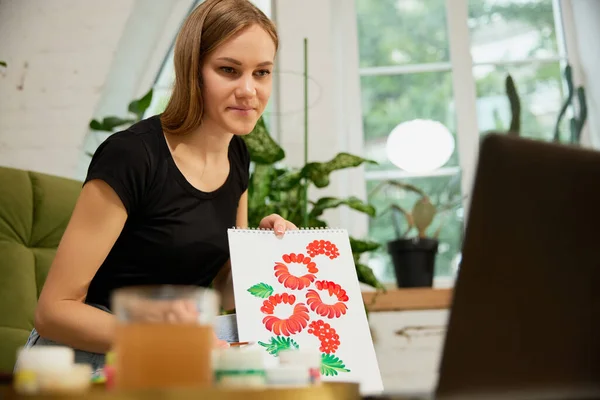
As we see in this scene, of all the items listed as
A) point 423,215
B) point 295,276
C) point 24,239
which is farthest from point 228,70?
point 423,215

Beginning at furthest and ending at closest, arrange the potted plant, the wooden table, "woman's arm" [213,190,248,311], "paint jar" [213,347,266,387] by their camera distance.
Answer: the potted plant → "woman's arm" [213,190,248,311] → "paint jar" [213,347,266,387] → the wooden table

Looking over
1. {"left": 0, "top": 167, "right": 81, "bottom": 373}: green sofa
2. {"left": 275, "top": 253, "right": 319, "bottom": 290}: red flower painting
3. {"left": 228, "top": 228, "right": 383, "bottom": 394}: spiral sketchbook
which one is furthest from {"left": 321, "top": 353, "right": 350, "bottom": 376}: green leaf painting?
{"left": 0, "top": 167, "right": 81, "bottom": 373}: green sofa

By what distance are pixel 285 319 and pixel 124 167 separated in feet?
1.37

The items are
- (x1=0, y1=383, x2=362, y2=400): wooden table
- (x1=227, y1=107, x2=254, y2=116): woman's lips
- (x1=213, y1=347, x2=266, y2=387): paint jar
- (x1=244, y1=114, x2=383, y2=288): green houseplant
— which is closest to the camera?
(x1=0, y1=383, x2=362, y2=400): wooden table

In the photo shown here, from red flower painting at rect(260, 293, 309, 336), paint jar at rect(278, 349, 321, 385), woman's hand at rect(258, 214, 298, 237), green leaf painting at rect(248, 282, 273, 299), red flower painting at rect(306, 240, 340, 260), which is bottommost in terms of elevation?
paint jar at rect(278, 349, 321, 385)

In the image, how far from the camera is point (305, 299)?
1.31m

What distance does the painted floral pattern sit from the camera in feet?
4.09

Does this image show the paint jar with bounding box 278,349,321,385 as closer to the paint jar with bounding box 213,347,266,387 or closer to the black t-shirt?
the paint jar with bounding box 213,347,266,387

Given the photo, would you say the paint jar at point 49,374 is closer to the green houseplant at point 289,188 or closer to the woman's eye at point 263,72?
the woman's eye at point 263,72

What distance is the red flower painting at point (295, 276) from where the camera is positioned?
4.28 ft

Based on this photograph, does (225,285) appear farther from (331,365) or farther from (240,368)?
(240,368)

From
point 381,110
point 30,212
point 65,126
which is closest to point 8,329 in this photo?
point 30,212

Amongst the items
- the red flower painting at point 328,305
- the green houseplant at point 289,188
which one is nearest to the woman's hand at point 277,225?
the red flower painting at point 328,305

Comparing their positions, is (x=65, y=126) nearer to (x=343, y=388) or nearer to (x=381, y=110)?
(x=381, y=110)
